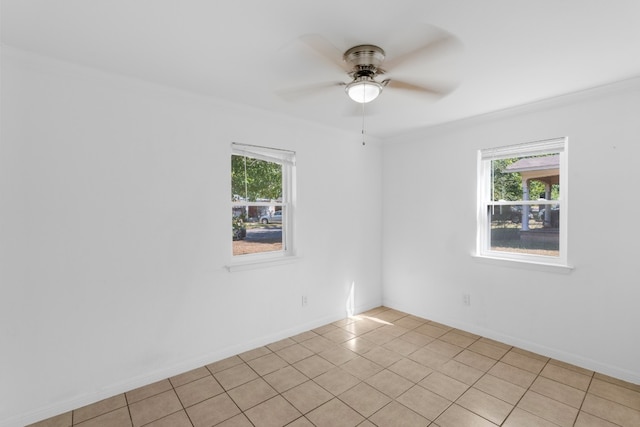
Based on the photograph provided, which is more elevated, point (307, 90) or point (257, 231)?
point (307, 90)

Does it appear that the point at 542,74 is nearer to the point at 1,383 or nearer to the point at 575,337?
the point at 575,337

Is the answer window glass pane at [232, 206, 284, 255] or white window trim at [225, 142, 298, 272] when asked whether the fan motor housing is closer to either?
white window trim at [225, 142, 298, 272]

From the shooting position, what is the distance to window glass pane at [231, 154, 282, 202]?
3.09m

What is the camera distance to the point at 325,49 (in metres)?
1.82

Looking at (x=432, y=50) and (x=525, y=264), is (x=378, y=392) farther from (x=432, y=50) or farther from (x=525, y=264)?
(x=432, y=50)

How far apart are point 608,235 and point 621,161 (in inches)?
24.3

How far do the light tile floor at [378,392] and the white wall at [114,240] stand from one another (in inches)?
9.1

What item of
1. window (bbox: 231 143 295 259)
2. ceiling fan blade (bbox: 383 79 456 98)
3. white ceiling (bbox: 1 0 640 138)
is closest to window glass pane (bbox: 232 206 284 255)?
window (bbox: 231 143 295 259)

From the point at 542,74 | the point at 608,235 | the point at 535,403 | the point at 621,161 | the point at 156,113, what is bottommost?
the point at 535,403

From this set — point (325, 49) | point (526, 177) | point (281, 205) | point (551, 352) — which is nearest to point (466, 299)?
point (551, 352)

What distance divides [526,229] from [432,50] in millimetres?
2230

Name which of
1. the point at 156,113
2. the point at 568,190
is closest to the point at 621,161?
the point at 568,190

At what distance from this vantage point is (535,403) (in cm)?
225

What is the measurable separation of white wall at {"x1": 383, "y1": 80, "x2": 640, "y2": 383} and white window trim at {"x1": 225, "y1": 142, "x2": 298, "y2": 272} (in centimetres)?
156
